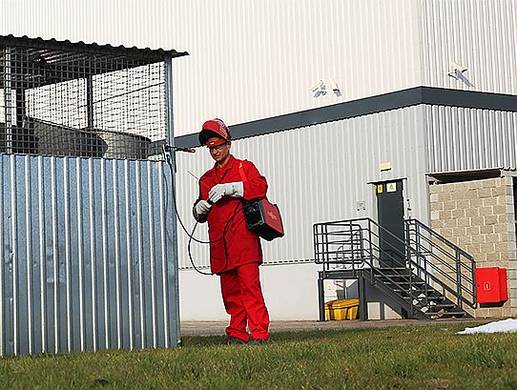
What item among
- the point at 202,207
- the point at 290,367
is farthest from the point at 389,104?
the point at 290,367

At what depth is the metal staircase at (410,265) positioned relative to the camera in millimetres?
21969

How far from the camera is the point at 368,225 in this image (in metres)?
23.9

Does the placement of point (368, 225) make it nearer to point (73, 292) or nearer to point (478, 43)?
point (478, 43)

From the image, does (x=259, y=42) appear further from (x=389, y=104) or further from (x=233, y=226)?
(x=233, y=226)

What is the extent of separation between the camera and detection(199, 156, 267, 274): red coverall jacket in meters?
10.6

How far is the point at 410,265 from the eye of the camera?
22438 mm

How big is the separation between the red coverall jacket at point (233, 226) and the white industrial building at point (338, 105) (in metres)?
11.9

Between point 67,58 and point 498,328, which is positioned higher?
point 67,58

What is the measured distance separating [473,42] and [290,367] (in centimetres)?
1776

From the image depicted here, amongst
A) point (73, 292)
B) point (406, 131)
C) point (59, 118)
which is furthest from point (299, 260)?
point (73, 292)

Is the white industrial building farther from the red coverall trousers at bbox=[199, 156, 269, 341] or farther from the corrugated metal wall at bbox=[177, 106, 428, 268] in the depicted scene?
the red coverall trousers at bbox=[199, 156, 269, 341]

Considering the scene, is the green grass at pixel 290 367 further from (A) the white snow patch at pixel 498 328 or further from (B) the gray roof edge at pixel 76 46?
(B) the gray roof edge at pixel 76 46

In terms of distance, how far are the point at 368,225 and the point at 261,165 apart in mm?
3962

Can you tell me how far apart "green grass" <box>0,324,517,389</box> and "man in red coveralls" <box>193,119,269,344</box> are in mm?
1236
